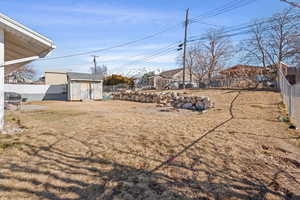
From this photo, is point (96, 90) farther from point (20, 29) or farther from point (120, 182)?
point (120, 182)

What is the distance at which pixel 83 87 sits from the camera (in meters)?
18.8

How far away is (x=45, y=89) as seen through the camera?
19562 mm

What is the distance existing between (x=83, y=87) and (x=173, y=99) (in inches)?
469

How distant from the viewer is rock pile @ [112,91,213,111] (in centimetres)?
954

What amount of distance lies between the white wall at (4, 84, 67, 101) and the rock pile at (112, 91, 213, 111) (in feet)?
27.4

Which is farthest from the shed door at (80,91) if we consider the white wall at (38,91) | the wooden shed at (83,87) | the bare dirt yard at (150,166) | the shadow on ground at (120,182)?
the shadow on ground at (120,182)

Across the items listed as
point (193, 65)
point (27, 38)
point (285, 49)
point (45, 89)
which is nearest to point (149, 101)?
point (27, 38)

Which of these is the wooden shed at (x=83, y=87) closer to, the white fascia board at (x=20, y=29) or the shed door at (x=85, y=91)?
the shed door at (x=85, y=91)

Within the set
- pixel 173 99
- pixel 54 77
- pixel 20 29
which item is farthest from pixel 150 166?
pixel 54 77

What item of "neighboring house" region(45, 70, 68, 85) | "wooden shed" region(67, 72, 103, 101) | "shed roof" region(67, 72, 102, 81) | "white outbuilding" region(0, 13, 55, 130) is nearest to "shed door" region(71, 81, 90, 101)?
"wooden shed" region(67, 72, 103, 101)

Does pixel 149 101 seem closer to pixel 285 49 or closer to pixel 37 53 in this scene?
pixel 37 53

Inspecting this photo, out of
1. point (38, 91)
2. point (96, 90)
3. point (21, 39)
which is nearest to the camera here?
point (21, 39)

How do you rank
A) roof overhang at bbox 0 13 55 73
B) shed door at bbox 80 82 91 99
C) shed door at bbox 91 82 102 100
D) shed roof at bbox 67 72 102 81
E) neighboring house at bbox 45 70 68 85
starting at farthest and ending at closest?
1. neighboring house at bbox 45 70 68 85
2. shed door at bbox 91 82 102 100
3. shed door at bbox 80 82 91 99
4. shed roof at bbox 67 72 102 81
5. roof overhang at bbox 0 13 55 73

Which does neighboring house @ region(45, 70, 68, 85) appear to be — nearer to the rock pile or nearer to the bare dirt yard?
the rock pile
